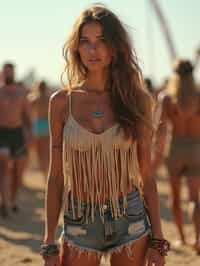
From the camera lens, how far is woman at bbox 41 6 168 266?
2.76m

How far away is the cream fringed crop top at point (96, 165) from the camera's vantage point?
2.74 m

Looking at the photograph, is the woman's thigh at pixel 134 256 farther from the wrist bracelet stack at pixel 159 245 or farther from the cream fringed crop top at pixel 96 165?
the cream fringed crop top at pixel 96 165

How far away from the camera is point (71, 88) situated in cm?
284

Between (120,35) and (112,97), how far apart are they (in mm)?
251

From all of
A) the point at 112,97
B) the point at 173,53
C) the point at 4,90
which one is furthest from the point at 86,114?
the point at 173,53

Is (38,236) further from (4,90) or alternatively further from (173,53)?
(173,53)

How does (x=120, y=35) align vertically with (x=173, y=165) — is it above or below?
above

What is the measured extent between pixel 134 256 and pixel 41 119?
745 cm

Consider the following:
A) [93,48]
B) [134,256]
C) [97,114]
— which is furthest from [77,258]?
[93,48]

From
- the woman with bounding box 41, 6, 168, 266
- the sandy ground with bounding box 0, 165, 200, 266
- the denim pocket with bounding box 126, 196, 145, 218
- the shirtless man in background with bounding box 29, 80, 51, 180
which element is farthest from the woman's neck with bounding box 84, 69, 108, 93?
the shirtless man in background with bounding box 29, 80, 51, 180

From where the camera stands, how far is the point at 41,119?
398 inches

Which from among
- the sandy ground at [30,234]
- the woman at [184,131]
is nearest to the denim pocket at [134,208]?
the woman at [184,131]

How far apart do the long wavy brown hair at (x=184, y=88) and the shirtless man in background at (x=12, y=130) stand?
2974 millimetres

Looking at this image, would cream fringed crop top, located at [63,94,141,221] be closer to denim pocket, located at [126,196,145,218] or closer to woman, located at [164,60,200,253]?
denim pocket, located at [126,196,145,218]
